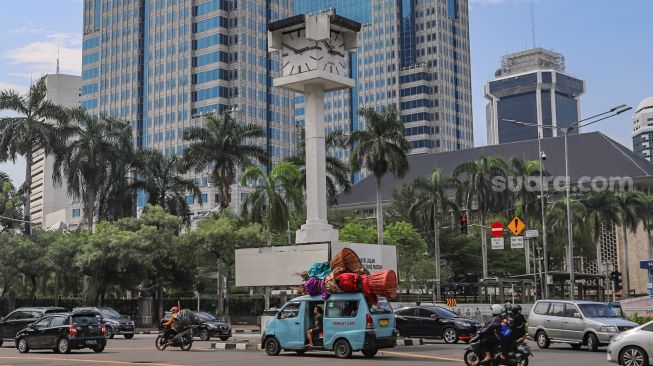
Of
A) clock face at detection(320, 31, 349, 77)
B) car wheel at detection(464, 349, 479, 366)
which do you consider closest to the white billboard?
clock face at detection(320, 31, 349, 77)

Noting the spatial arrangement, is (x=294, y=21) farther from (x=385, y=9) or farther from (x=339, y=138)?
(x=385, y=9)

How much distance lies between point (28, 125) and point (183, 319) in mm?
40247

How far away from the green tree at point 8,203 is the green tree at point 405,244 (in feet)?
106

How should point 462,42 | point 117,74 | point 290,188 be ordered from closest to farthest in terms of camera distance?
point 290,188, point 117,74, point 462,42

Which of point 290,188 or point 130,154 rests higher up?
point 130,154

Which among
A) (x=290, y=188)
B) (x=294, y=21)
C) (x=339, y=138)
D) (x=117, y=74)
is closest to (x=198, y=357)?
(x=294, y=21)

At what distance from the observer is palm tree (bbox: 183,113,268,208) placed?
60000mm

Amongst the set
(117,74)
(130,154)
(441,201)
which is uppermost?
(117,74)

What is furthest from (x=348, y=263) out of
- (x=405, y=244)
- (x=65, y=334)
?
(x=405, y=244)

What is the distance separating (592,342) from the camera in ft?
81.4

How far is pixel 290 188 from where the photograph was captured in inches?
2191

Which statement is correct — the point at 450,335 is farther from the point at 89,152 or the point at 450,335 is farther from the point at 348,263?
the point at 89,152

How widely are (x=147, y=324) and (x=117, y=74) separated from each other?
10526cm

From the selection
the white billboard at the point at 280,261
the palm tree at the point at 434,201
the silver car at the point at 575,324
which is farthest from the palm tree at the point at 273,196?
the silver car at the point at 575,324
